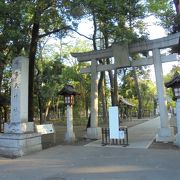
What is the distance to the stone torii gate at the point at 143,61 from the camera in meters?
14.7

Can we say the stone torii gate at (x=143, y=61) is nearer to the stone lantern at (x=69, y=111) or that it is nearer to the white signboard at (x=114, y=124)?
the stone lantern at (x=69, y=111)

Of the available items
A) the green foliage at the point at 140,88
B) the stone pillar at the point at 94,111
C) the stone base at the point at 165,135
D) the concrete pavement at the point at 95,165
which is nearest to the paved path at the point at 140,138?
the stone base at the point at 165,135

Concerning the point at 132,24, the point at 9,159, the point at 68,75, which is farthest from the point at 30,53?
the point at 68,75

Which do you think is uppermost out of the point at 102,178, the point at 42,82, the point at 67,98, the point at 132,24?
the point at 132,24

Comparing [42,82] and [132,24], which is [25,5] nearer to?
[132,24]

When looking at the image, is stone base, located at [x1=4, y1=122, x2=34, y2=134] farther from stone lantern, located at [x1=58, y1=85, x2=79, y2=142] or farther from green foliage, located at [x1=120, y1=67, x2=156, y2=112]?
green foliage, located at [x1=120, y1=67, x2=156, y2=112]

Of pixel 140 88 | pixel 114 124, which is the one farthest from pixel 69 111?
pixel 140 88

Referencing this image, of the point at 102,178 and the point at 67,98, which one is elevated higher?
the point at 67,98

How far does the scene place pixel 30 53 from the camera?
17406 millimetres

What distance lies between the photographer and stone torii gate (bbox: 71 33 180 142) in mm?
14711

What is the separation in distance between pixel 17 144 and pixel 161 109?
7.18 meters

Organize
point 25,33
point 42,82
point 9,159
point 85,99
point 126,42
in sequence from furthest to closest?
point 85,99, point 42,82, point 126,42, point 25,33, point 9,159

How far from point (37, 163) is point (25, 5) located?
21.6 ft

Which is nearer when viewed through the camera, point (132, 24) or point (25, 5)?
point (25, 5)
